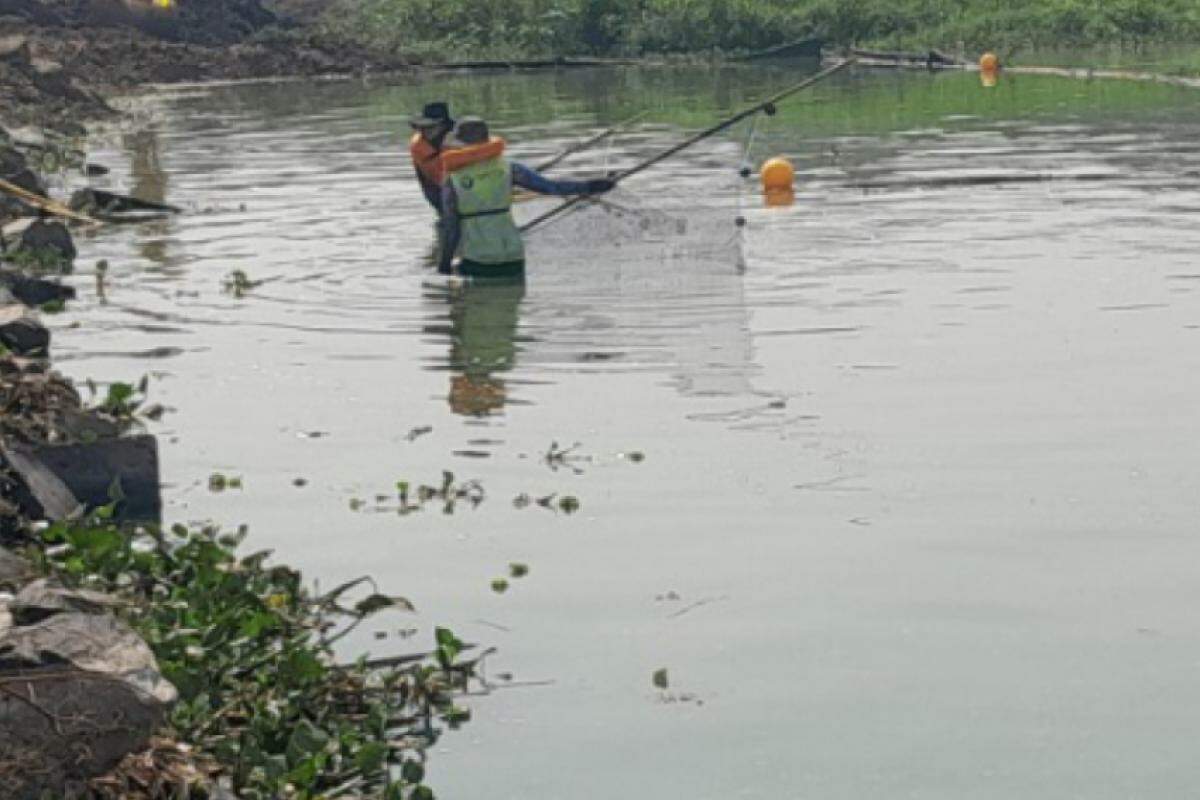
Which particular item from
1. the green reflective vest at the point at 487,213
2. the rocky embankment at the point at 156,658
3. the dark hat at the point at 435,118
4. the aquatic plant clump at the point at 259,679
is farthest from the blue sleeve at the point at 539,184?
the aquatic plant clump at the point at 259,679

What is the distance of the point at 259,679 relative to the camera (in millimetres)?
8180

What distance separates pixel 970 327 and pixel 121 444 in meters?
6.77

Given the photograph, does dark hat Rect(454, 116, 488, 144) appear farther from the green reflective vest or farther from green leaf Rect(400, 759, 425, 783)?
green leaf Rect(400, 759, 425, 783)

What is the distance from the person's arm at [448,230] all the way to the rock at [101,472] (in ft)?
21.3

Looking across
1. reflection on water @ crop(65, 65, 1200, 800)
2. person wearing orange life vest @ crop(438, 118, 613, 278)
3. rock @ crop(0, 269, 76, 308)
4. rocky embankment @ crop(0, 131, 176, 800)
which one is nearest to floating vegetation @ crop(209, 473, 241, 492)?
reflection on water @ crop(65, 65, 1200, 800)

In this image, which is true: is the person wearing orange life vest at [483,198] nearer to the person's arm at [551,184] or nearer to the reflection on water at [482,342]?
the person's arm at [551,184]

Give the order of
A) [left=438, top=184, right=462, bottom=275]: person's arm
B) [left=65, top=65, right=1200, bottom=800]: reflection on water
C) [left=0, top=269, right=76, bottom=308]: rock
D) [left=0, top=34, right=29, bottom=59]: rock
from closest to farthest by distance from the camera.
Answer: [left=65, top=65, right=1200, bottom=800]: reflection on water, [left=438, top=184, right=462, bottom=275]: person's arm, [left=0, top=269, right=76, bottom=308]: rock, [left=0, top=34, right=29, bottom=59]: rock

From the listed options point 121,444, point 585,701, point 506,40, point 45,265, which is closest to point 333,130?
point 45,265

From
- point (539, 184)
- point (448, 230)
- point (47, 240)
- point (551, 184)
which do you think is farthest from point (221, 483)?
point (47, 240)

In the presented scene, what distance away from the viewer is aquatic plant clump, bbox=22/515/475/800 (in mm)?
7445

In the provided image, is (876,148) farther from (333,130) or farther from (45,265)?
(45,265)

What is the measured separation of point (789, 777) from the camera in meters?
8.02

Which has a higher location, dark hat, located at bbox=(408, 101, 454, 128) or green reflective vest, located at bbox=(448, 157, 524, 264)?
dark hat, located at bbox=(408, 101, 454, 128)

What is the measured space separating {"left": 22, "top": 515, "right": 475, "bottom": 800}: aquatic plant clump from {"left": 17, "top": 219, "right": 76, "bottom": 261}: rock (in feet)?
34.3
